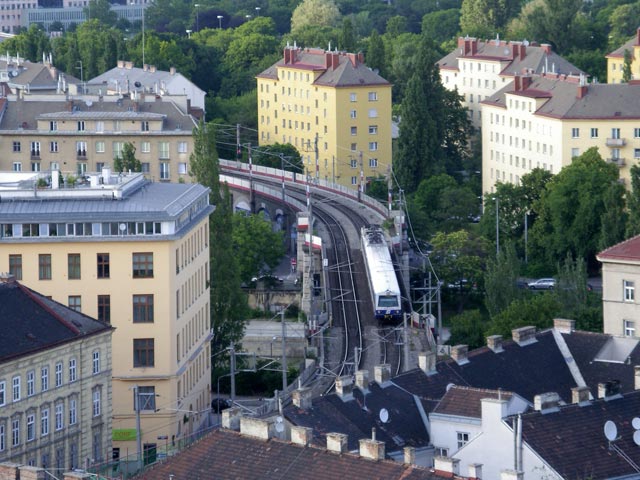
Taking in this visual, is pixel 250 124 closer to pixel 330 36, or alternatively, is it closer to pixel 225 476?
pixel 330 36

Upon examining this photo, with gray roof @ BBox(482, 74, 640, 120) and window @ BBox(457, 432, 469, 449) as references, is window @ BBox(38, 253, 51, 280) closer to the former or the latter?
window @ BBox(457, 432, 469, 449)

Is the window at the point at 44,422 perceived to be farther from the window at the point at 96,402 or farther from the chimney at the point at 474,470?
the chimney at the point at 474,470

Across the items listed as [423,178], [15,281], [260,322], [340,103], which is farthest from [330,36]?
[15,281]

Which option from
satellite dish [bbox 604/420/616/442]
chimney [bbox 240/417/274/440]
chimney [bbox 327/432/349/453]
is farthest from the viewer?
satellite dish [bbox 604/420/616/442]

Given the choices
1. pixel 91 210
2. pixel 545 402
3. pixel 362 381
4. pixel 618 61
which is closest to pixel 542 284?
pixel 91 210

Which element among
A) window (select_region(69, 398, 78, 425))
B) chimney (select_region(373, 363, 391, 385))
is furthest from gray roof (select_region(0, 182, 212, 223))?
chimney (select_region(373, 363, 391, 385))

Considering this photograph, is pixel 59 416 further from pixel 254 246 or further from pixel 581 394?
pixel 254 246
